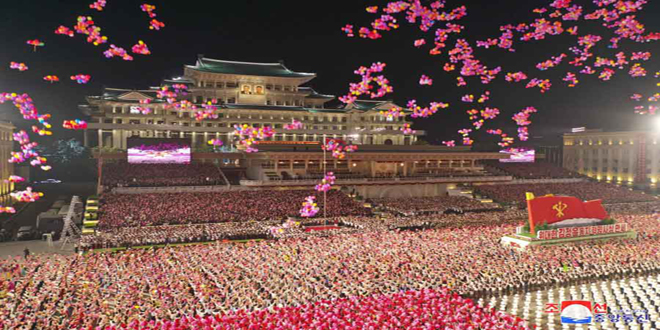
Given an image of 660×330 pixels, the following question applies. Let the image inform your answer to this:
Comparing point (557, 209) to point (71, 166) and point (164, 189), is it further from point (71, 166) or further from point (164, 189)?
point (71, 166)

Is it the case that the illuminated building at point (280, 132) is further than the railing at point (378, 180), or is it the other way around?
the illuminated building at point (280, 132)

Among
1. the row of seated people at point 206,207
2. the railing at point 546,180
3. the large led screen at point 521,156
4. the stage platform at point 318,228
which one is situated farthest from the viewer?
the large led screen at point 521,156

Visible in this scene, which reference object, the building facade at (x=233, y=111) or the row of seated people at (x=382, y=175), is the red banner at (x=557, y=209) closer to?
the row of seated people at (x=382, y=175)

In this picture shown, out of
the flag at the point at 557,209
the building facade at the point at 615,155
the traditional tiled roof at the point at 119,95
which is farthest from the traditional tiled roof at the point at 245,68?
the building facade at the point at 615,155

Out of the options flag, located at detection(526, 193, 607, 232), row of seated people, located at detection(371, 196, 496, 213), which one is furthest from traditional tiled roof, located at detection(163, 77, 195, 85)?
flag, located at detection(526, 193, 607, 232)

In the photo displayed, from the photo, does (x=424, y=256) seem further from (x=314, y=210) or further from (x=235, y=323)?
(x=314, y=210)

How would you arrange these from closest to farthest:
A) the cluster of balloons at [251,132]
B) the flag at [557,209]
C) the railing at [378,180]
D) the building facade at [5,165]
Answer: the flag at [557,209] → the railing at [378,180] → the building facade at [5,165] → the cluster of balloons at [251,132]

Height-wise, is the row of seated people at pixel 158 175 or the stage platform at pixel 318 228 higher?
the row of seated people at pixel 158 175

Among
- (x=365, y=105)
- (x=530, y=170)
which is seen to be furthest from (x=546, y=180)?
(x=365, y=105)
